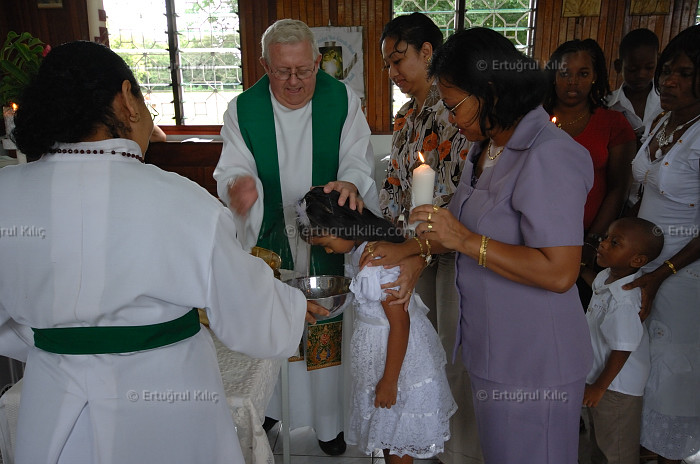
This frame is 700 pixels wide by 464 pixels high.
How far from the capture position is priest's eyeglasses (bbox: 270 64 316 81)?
2.49 meters

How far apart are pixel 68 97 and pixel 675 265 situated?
2.27 metres

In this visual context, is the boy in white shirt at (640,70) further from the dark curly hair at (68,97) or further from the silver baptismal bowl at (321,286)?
the dark curly hair at (68,97)

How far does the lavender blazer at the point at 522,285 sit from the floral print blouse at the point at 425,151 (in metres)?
0.63

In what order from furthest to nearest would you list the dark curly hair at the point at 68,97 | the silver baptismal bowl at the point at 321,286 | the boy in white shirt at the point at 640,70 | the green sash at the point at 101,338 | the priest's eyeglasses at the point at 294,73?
the boy in white shirt at the point at 640,70 → the priest's eyeglasses at the point at 294,73 → the silver baptismal bowl at the point at 321,286 → the green sash at the point at 101,338 → the dark curly hair at the point at 68,97

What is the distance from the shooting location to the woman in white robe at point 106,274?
1148mm

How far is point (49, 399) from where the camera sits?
1.27 meters

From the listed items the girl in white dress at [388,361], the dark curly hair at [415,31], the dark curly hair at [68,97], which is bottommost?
the girl in white dress at [388,361]

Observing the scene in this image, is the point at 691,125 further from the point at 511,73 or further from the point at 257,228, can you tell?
the point at 257,228

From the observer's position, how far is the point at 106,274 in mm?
1160

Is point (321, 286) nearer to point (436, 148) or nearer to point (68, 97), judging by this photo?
point (436, 148)

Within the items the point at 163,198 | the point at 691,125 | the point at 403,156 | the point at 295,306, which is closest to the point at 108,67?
the point at 163,198

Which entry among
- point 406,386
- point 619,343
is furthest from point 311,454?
point 619,343

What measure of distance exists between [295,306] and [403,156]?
137cm

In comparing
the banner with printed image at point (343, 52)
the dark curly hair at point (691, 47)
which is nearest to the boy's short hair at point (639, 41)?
the dark curly hair at point (691, 47)
